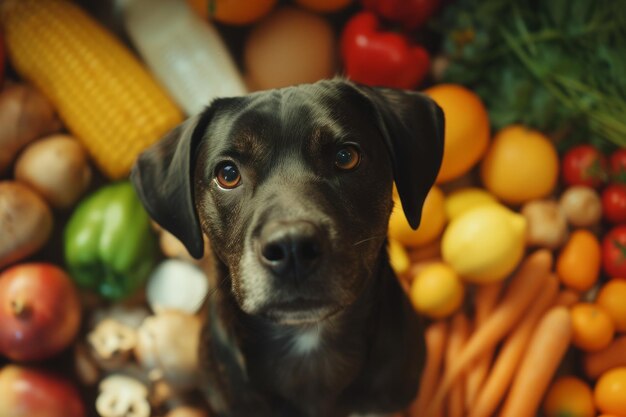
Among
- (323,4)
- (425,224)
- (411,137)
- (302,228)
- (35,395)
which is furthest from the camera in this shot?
(323,4)

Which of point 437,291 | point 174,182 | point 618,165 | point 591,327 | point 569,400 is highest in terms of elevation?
point 174,182

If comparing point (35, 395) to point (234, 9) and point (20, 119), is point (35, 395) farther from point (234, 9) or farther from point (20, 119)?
point (234, 9)

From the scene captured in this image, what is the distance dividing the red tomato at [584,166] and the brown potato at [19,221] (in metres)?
1.60

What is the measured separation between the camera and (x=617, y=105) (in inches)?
72.8

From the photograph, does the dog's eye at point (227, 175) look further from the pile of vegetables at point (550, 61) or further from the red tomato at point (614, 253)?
the red tomato at point (614, 253)

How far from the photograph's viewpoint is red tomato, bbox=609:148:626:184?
182 cm

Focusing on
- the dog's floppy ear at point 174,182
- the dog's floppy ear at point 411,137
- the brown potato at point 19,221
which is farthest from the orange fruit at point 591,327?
the brown potato at point 19,221

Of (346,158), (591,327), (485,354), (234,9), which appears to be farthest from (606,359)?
(234,9)

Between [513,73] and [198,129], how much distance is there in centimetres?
110

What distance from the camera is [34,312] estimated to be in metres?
1.62

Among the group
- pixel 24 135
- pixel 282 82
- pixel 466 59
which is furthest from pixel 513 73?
pixel 24 135

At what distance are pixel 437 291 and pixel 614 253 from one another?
566 millimetres

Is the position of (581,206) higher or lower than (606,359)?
higher

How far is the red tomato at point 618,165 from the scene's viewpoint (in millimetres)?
1821
